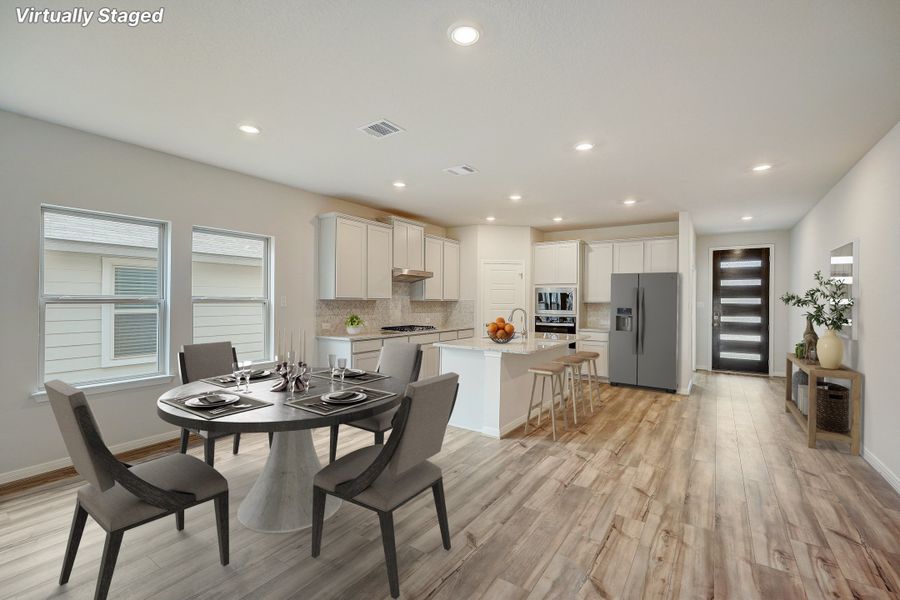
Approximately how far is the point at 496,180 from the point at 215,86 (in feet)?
8.90

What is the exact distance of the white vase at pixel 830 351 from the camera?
3.75 metres

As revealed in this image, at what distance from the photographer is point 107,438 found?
3.40 m

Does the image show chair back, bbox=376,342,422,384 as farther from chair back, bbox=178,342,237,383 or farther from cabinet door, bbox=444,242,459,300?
cabinet door, bbox=444,242,459,300

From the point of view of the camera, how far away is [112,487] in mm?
1755

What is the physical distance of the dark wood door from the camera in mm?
7332

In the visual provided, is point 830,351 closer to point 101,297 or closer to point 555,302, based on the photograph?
point 555,302

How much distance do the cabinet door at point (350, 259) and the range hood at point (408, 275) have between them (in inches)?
25.4

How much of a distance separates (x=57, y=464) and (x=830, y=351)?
638 cm

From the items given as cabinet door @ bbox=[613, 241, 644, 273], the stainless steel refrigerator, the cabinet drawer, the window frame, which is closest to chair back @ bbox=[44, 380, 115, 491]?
the window frame

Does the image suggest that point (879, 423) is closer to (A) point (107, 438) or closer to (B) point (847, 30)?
(B) point (847, 30)

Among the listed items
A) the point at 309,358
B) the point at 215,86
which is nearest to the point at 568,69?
the point at 215,86

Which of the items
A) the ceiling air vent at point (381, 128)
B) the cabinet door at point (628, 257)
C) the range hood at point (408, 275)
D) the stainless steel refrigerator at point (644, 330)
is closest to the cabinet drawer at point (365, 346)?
the range hood at point (408, 275)

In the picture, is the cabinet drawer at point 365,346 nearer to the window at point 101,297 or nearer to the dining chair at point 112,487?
the window at point 101,297

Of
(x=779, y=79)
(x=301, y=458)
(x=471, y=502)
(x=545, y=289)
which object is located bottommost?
(x=471, y=502)
